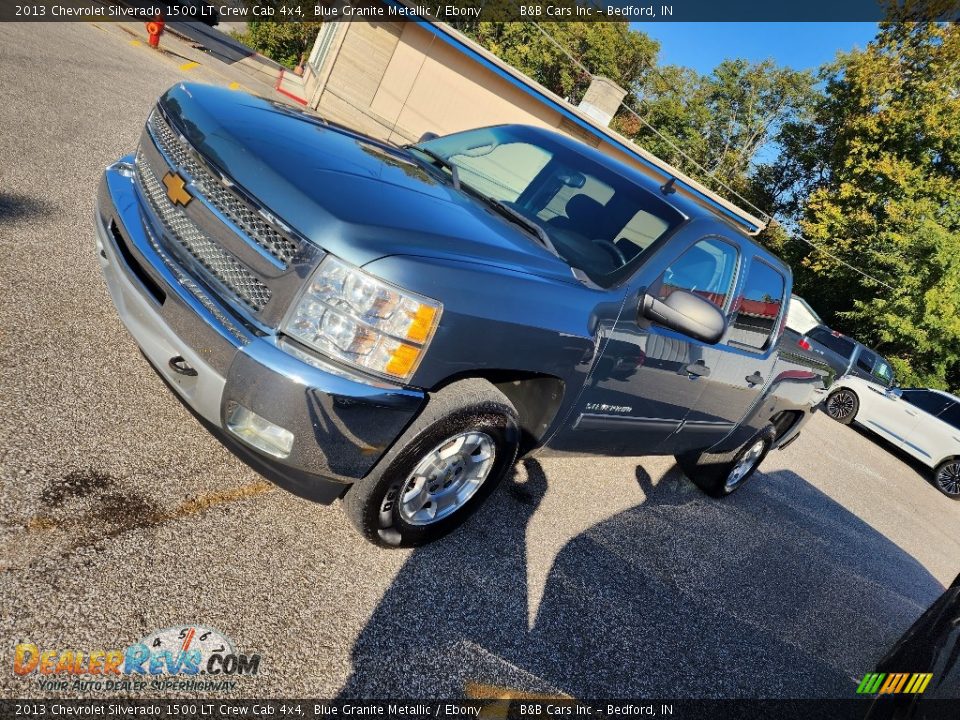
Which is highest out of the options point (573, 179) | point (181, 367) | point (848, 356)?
point (573, 179)

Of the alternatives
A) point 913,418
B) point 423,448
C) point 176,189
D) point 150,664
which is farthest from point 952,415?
point 150,664

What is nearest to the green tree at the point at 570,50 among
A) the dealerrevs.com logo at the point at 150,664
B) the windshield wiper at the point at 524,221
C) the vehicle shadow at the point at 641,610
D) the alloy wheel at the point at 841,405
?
the alloy wheel at the point at 841,405

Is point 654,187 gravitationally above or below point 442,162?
above

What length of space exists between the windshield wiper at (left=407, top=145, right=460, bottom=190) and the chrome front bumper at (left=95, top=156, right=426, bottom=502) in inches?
55.6

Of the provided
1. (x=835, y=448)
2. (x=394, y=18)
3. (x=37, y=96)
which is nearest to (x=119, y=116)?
(x=37, y=96)

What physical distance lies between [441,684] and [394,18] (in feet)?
70.1

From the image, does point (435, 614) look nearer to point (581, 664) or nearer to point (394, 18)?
point (581, 664)

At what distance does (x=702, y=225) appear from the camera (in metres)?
3.54

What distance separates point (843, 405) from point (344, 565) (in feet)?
42.2

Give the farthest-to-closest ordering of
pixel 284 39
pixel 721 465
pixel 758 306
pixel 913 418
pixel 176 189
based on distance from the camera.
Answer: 1. pixel 284 39
2. pixel 913 418
3. pixel 721 465
4. pixel 758 306
5. pixel 176 189

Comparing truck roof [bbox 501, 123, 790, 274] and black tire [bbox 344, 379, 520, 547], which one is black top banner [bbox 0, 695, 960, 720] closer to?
black tire [bbox 344, 379, 520, 547]

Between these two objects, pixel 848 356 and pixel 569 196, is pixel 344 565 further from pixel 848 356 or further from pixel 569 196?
pixel 848 356

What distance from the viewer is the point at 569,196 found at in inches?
143

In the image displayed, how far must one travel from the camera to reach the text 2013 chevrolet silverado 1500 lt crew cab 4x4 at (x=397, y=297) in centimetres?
→ 230
